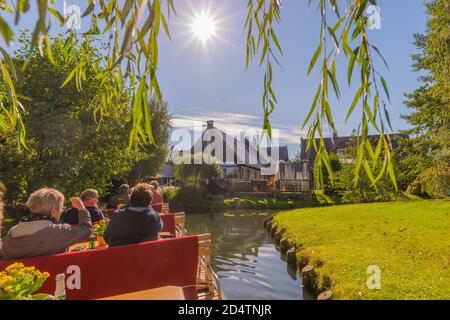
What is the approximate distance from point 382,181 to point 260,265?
1855 cm

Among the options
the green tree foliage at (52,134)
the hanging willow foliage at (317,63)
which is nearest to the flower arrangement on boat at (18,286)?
the hanging willow foliage at (317,63)

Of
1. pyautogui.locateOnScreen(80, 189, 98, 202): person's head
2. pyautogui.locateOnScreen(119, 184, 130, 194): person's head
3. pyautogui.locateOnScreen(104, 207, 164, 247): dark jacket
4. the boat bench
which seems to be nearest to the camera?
the boat bench

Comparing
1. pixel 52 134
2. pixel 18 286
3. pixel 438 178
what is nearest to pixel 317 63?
pixel 18 286

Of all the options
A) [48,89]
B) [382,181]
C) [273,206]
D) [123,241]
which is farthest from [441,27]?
[123,241]

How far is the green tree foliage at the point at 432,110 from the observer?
1853 centimetres

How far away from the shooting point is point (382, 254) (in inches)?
318

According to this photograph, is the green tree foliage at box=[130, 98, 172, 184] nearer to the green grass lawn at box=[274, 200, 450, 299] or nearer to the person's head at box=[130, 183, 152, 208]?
the green grass lawn at box=[274, 200, 450, 299]

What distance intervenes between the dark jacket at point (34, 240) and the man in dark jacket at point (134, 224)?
3.15 feet

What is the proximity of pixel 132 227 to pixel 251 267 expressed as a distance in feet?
19.2

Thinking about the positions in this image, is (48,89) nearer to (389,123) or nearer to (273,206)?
(389,123)

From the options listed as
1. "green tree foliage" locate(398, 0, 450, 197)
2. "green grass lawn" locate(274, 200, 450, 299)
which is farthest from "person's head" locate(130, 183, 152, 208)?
"green tree foliage" locate(398, 0, 450, 197)

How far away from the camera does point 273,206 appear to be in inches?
1133

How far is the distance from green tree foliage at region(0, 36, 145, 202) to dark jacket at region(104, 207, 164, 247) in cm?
696

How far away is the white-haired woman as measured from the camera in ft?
11.9
